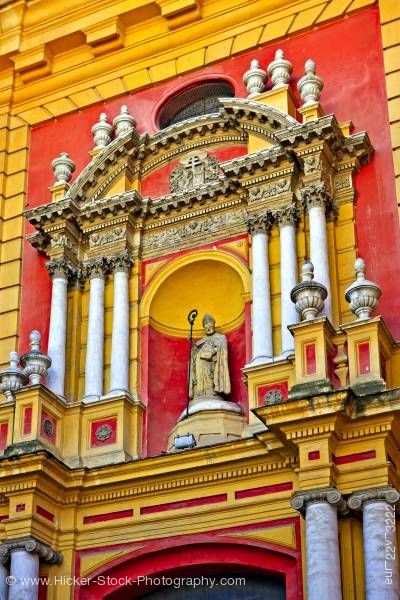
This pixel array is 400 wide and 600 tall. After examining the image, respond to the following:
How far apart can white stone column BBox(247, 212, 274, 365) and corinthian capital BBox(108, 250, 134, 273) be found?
167 cm

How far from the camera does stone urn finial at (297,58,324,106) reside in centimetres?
1475

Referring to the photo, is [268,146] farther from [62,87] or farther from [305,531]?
[305,531]

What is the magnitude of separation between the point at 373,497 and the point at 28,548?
3.79m

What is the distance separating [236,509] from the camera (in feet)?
41.9

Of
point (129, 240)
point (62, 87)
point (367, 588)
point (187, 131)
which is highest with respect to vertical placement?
point (62, 87)

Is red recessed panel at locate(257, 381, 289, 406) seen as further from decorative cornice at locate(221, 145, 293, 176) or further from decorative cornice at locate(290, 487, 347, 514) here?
decorative cornice at locate(221, 145, 293, 176)

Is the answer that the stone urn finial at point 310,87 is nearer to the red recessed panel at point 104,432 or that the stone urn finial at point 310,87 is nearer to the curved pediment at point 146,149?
the curved pediment at point 146,149

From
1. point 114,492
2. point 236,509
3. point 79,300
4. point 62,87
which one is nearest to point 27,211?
point 79,300

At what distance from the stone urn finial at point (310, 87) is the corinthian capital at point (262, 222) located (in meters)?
Result: 1.46

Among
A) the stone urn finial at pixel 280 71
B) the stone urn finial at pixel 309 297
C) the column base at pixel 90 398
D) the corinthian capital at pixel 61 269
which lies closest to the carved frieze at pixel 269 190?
the stone urn finial at pixel 280 71

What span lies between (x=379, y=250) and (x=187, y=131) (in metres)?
3.32

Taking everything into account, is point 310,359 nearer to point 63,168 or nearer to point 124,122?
point 124,122

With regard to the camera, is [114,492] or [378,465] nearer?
[378,465]

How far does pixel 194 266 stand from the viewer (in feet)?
49.5
